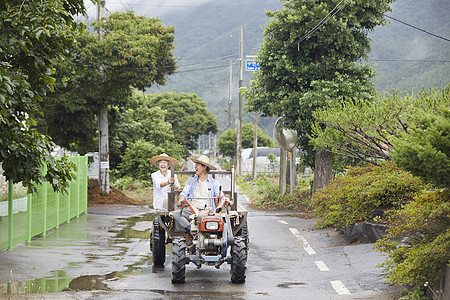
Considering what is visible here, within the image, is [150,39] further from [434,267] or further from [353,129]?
[434,267]

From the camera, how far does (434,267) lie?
6.72 metres

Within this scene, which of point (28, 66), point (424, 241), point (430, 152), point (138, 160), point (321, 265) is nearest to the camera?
point (430, 152)

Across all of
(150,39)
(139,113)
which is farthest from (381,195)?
(139,113)

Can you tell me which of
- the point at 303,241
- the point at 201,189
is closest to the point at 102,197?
the point at 303,241

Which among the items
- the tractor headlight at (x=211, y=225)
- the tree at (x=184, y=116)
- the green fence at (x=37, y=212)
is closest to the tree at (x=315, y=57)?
the green fence at (x=37, y=212)

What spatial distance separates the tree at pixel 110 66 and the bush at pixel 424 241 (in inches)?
650

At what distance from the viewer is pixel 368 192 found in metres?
11.5

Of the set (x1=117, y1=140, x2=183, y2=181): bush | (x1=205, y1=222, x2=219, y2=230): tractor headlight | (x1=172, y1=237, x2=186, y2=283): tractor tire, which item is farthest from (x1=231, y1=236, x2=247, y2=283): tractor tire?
(x1=117, y1=140, x2=183, y2=181): bush

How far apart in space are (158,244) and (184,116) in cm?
7959

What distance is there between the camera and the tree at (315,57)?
68.8 ft

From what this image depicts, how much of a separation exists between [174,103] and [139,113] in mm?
42422

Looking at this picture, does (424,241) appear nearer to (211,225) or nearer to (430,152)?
(430,152)

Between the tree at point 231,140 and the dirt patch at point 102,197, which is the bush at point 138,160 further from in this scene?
the tree at point 231,140

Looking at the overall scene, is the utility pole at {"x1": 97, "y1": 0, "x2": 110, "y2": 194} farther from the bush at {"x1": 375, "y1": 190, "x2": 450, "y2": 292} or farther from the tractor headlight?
the bush at {"x1": 375, "y1": 190, "x2": 450, "y2": 292}
